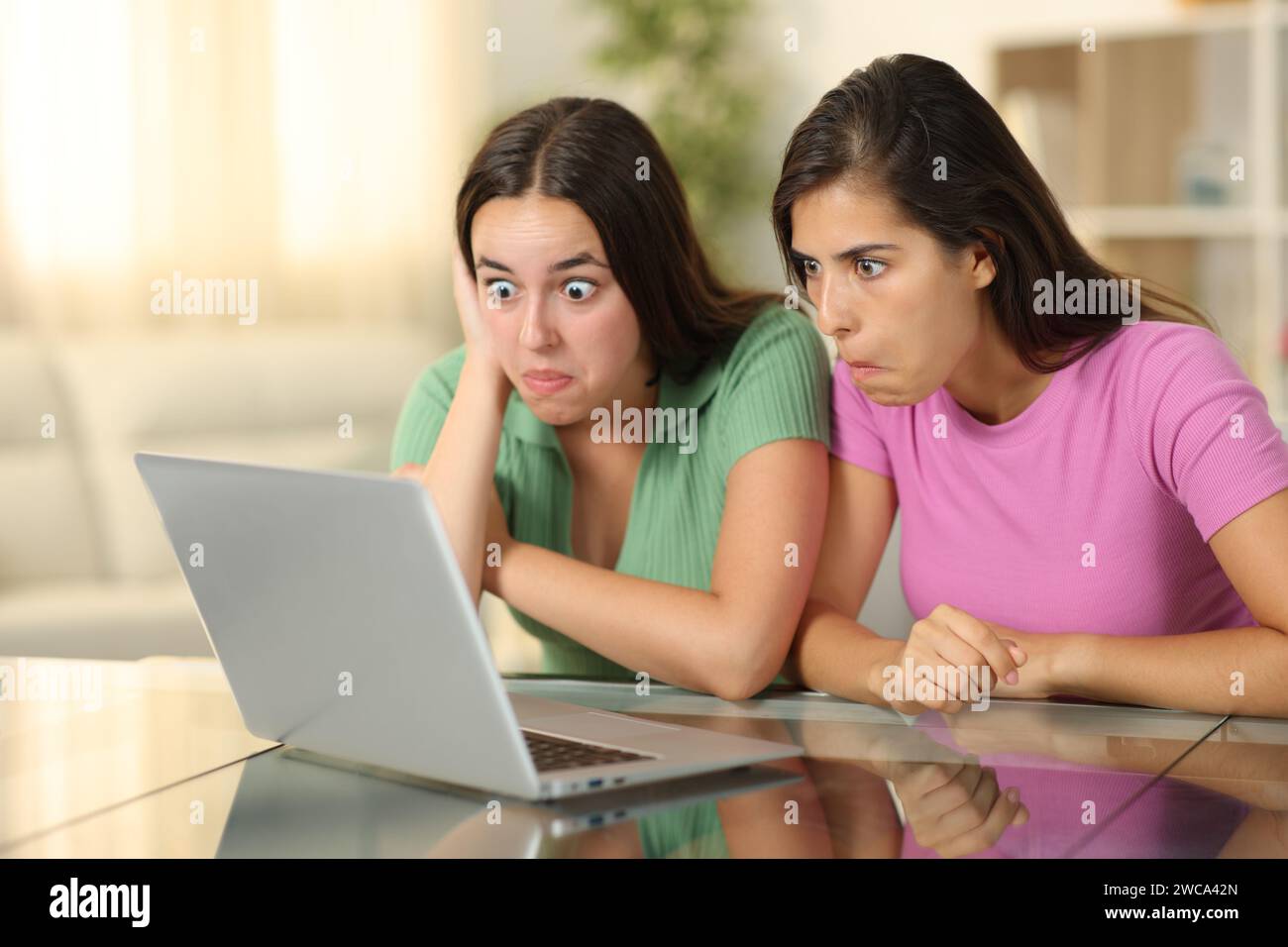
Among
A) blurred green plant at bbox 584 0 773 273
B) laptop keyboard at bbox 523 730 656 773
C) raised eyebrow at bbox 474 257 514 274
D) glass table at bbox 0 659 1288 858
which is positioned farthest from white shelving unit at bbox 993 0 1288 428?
laptop keyboard at bbox 523 730 656 773

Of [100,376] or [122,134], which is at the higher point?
[122,134]

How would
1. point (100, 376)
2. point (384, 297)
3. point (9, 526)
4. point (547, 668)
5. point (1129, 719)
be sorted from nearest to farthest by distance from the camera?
point (1129, 719) → point (547, 668) → point (9, 526) → point (100, 376) → point (384, 297)

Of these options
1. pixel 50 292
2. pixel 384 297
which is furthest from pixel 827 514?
pixel 384 297

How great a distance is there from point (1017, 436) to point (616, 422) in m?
0.43

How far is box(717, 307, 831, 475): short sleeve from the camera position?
4.34 feet

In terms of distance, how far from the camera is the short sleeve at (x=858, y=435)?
4.53 feet

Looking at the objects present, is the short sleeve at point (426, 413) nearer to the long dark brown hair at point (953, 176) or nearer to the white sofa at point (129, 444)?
the long dark brown hair at point (953, 176)

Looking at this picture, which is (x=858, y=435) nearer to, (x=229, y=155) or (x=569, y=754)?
(x=569, y=754)

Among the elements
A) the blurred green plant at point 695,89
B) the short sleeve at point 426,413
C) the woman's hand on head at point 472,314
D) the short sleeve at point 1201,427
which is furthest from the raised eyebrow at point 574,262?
the blurred green plant at point 695,89

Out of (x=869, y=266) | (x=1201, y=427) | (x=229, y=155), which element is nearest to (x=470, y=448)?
(x=869, y=266)
